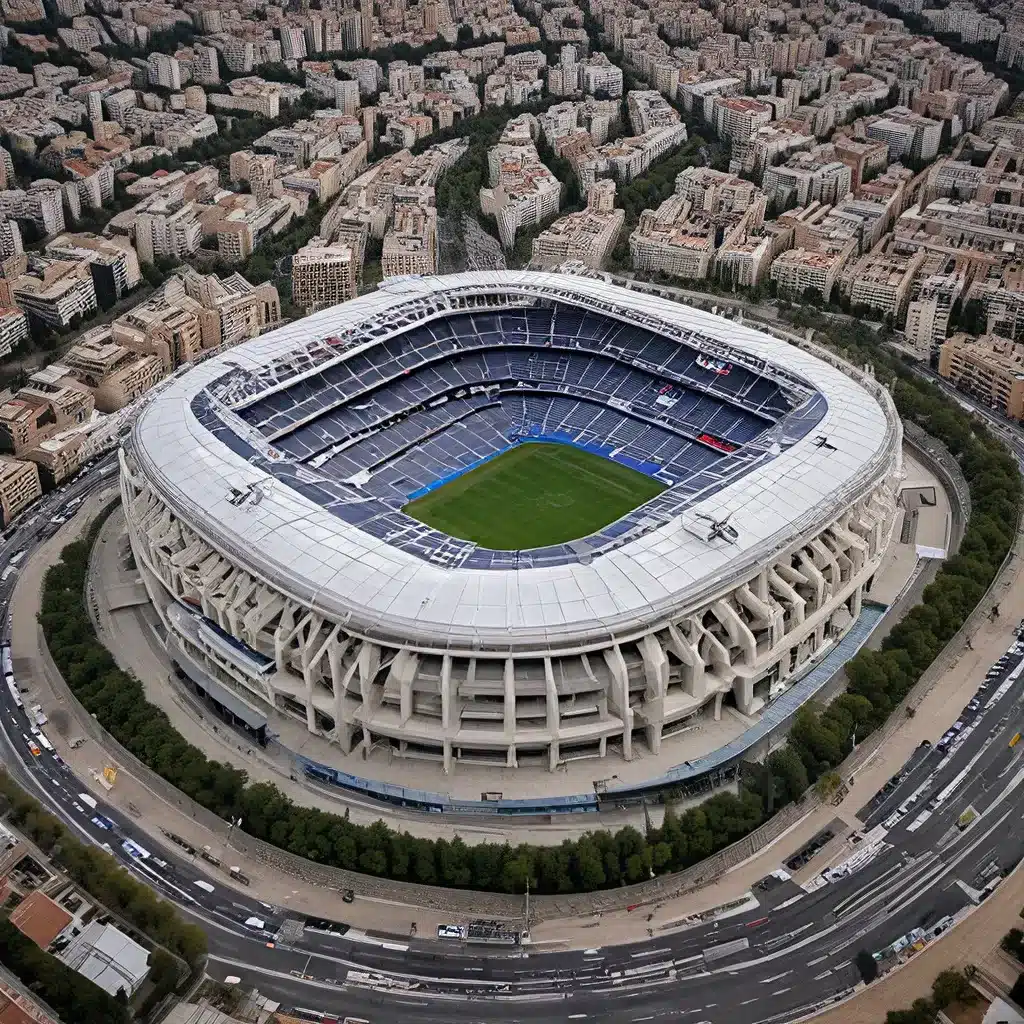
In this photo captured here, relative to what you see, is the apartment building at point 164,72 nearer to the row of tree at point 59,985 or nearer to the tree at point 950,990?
the row of tree at point 59,985

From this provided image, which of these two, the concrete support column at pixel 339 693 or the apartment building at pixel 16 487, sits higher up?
the concrete support column at pixel 339 693

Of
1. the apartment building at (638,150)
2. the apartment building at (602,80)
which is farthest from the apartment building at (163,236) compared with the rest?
the apartment building at (602,80)

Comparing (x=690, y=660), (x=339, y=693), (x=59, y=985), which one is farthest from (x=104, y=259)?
(x=59, y=985)

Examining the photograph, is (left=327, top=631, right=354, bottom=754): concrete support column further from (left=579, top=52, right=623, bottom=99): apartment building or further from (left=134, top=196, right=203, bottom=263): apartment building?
(left=579, top=52, right=623, bottom=99): apartment building

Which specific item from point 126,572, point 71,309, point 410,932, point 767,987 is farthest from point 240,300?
point 767,987

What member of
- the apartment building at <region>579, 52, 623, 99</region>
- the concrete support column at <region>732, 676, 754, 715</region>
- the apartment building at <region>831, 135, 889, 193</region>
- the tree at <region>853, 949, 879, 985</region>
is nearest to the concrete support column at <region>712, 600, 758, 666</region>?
the concrete support column at <region>732, 676, 754, 715</region>

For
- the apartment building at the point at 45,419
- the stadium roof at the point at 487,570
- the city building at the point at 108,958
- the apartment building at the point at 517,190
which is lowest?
the apartment building at the point at 517,190

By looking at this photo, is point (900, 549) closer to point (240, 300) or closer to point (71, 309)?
point (240, 300)

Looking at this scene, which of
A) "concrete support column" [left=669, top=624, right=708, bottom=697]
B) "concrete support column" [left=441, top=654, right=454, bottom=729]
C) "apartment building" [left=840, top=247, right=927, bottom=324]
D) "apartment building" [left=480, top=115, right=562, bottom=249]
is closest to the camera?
"concrete support column" [left=441, top=654, right=454, bottom=729]
